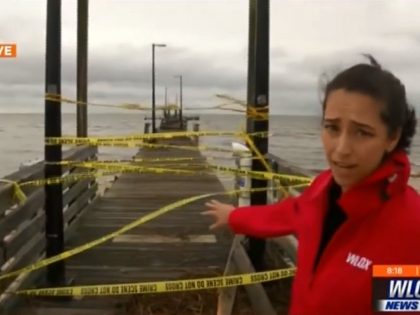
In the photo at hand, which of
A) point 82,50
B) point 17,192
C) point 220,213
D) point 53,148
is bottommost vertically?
point 17,192

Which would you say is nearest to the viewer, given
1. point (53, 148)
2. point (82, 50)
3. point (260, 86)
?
point (53, 148)

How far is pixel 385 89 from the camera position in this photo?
1.79 meters

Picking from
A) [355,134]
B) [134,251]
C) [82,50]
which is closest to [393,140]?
[355,134]

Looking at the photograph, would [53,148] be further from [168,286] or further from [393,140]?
[393,140]

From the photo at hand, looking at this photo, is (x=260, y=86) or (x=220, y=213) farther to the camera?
(x=260, y=86)

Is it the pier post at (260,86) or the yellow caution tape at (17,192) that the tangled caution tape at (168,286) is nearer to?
the yellow caution tape at (17,192)

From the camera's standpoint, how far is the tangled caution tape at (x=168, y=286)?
3674mm

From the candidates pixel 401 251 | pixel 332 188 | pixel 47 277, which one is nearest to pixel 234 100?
pixel 47 277

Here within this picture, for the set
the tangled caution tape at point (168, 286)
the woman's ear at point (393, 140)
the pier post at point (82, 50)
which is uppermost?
the pier post at point (82, 50)

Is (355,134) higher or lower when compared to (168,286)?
higher

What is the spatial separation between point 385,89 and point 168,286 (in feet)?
9.79

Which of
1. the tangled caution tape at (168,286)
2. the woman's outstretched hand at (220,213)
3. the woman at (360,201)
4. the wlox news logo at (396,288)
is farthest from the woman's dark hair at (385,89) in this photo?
the tangled caution tape at (168,286)

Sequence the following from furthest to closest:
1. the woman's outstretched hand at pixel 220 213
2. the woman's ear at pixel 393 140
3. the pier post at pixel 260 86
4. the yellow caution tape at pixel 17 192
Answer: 1. the pier post at pixel 260 86
2. the yellow caution tape at pixel 17 192
3. the woman's outstretched hand at pixel 220 213
4. the woman's ear at pixel 393 140

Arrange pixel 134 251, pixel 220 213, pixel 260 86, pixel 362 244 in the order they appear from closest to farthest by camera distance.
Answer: pixel 362 244, pixel 220 213, pixel 260 86, pixel 134 251
